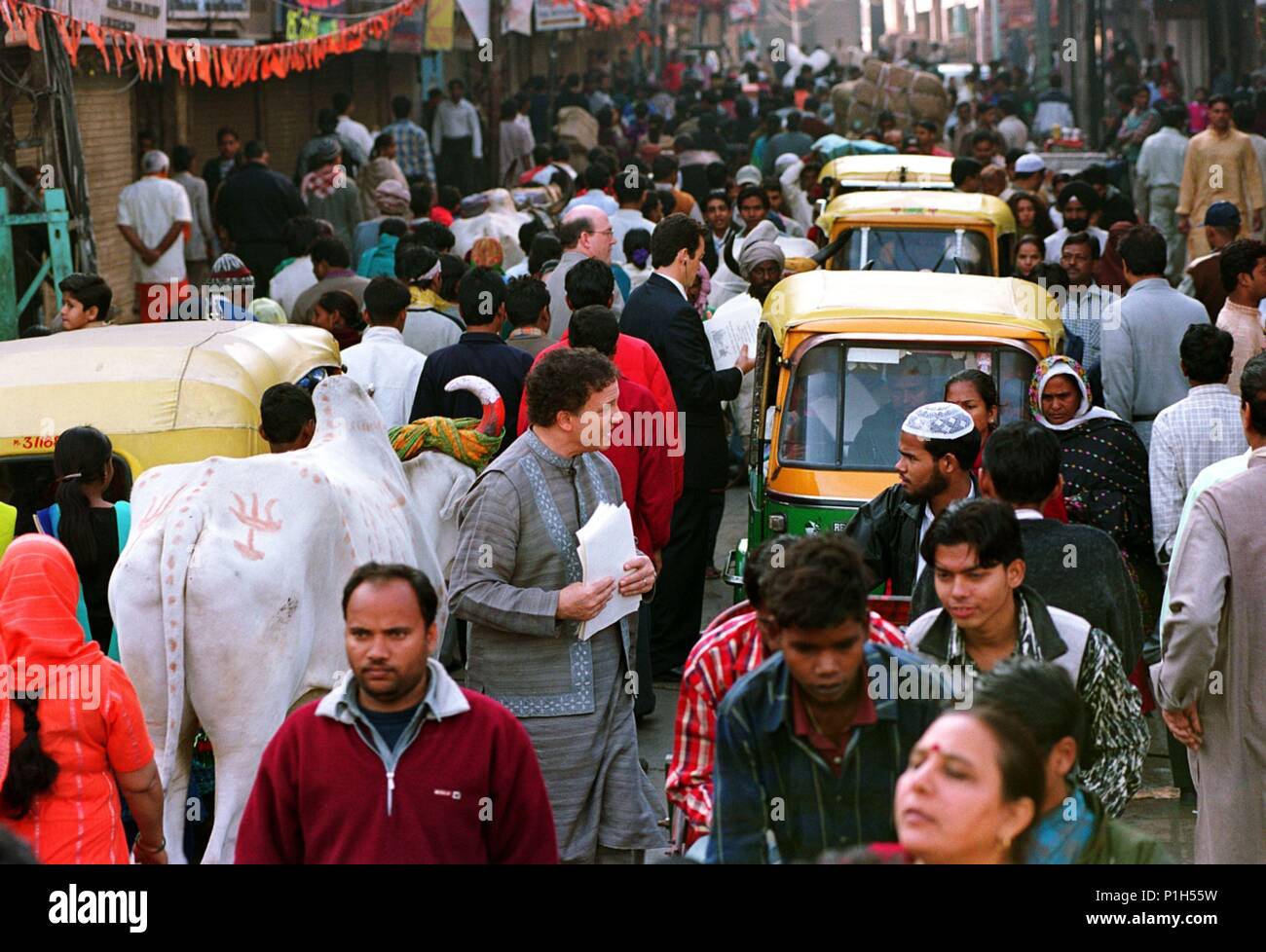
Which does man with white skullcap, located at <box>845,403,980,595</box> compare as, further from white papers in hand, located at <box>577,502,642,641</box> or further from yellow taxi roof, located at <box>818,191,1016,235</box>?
yellow taxi roof, located at <box>818,191,1016,235</box>

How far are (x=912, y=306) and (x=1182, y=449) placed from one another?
161 cm

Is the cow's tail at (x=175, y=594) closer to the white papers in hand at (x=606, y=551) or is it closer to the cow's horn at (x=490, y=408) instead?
the white papers in hand at (x=606, y=551)

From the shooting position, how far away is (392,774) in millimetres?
3947

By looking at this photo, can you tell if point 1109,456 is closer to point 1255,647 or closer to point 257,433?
point 1255,647

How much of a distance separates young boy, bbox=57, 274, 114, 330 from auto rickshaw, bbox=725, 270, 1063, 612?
3.05 metres

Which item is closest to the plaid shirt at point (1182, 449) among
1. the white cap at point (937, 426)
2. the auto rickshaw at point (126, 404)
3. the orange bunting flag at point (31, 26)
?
the white cap at point (937, 426)

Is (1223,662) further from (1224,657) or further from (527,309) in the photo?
(527,309)

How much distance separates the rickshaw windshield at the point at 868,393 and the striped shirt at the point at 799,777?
4.42 meters

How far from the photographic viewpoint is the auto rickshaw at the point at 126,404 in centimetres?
668

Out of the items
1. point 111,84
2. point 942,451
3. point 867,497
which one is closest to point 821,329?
point 867,497

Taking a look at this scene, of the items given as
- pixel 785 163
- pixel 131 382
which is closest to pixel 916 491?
pixel 131 382

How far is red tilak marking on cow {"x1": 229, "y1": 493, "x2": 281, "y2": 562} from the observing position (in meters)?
5.64

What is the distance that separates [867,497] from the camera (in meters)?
7.96
